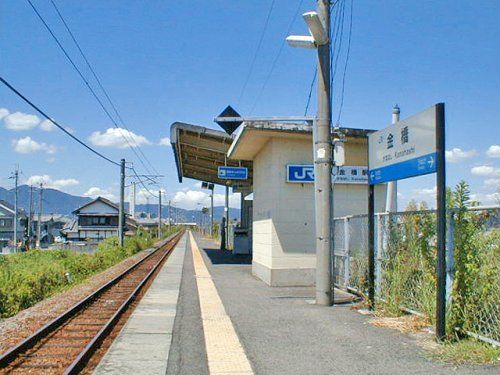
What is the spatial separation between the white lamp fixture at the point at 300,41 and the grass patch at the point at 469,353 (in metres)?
5.78

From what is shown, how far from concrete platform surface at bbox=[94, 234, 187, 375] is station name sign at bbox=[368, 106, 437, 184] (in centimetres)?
405

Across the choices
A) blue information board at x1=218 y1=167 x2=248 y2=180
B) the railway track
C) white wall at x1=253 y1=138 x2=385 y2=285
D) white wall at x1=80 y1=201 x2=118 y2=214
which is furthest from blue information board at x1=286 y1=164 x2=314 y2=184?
white wall at x1=80 y1=201 x2=118 y2=214

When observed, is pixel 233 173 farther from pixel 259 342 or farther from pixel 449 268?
pixel 449 268

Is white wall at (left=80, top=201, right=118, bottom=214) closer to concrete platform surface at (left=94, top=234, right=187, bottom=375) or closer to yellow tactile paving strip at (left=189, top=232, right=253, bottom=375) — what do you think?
concrete platform surface at (left=94, top=234, right=187, bottom=375)

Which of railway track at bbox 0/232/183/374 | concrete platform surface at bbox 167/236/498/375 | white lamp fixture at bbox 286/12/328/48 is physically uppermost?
white lamp fixture at bbox 286/12/328/48

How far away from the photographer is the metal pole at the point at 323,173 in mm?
9977

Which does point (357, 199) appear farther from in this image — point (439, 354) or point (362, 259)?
point (439, 354)

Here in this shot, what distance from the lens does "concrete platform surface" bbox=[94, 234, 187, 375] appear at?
5941 mm

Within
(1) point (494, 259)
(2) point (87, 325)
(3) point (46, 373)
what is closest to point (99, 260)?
(2) point (87, 325)

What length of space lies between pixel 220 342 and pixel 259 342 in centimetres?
51

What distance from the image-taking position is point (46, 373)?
6.13 m

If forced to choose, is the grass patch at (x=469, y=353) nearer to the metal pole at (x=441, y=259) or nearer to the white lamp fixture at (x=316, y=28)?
the metal pole at (x=441, y=259)

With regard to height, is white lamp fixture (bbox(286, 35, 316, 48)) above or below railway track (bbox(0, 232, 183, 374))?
above

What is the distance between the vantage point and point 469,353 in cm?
593
